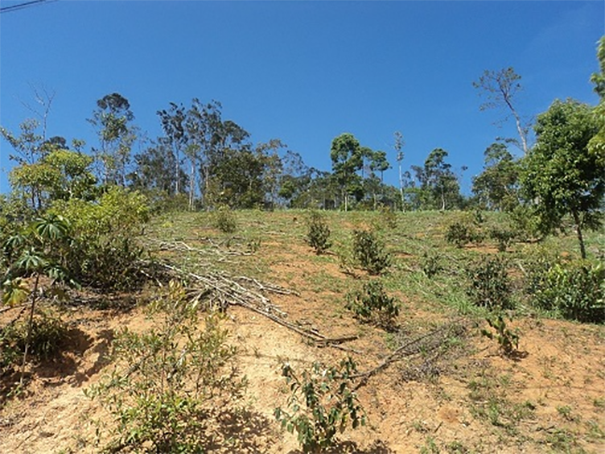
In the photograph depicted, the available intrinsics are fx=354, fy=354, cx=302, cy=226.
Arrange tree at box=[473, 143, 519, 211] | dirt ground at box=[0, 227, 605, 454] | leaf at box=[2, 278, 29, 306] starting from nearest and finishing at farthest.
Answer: dirt ground at box=[0, 227, 605, 454]
leaf at box=[2, 278, 29, 306]
tree at box=[473, 143, 519, 211]

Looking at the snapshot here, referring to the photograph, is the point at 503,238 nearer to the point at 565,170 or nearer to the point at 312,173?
the point at 565,170

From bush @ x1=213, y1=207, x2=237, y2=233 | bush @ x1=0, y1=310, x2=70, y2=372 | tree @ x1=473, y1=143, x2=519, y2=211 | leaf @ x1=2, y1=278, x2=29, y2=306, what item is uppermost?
tree @ x1=473, y1=143, x2=519, y2=211

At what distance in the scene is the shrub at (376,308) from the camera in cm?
469

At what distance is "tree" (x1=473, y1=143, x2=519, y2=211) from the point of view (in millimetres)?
23219

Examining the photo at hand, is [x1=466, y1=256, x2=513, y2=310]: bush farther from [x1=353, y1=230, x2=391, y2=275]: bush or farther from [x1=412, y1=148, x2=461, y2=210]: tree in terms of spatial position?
[x1=412, y1=148, x2=461, y2=210]: tree

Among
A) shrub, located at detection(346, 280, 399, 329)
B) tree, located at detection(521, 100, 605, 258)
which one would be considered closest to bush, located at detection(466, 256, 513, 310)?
shrub, located at detection(346, 280, 399, 329)

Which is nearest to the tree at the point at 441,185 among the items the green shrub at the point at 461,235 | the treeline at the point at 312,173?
the treeline at the point at 312,173

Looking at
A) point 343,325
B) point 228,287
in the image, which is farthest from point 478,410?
point 228,287

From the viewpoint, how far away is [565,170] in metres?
6.70

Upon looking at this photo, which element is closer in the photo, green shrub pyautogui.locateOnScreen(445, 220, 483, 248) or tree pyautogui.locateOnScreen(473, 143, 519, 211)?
green shrub pyautogui.locateOnScreen(445, 220, 483, 248)

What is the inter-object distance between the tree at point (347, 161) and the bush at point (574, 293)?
24.2m

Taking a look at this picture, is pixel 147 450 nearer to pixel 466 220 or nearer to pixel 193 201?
pixel 466 220

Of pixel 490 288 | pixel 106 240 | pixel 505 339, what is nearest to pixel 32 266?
pixel 106 240

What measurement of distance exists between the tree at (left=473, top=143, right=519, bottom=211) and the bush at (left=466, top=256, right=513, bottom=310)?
18.3 meters
